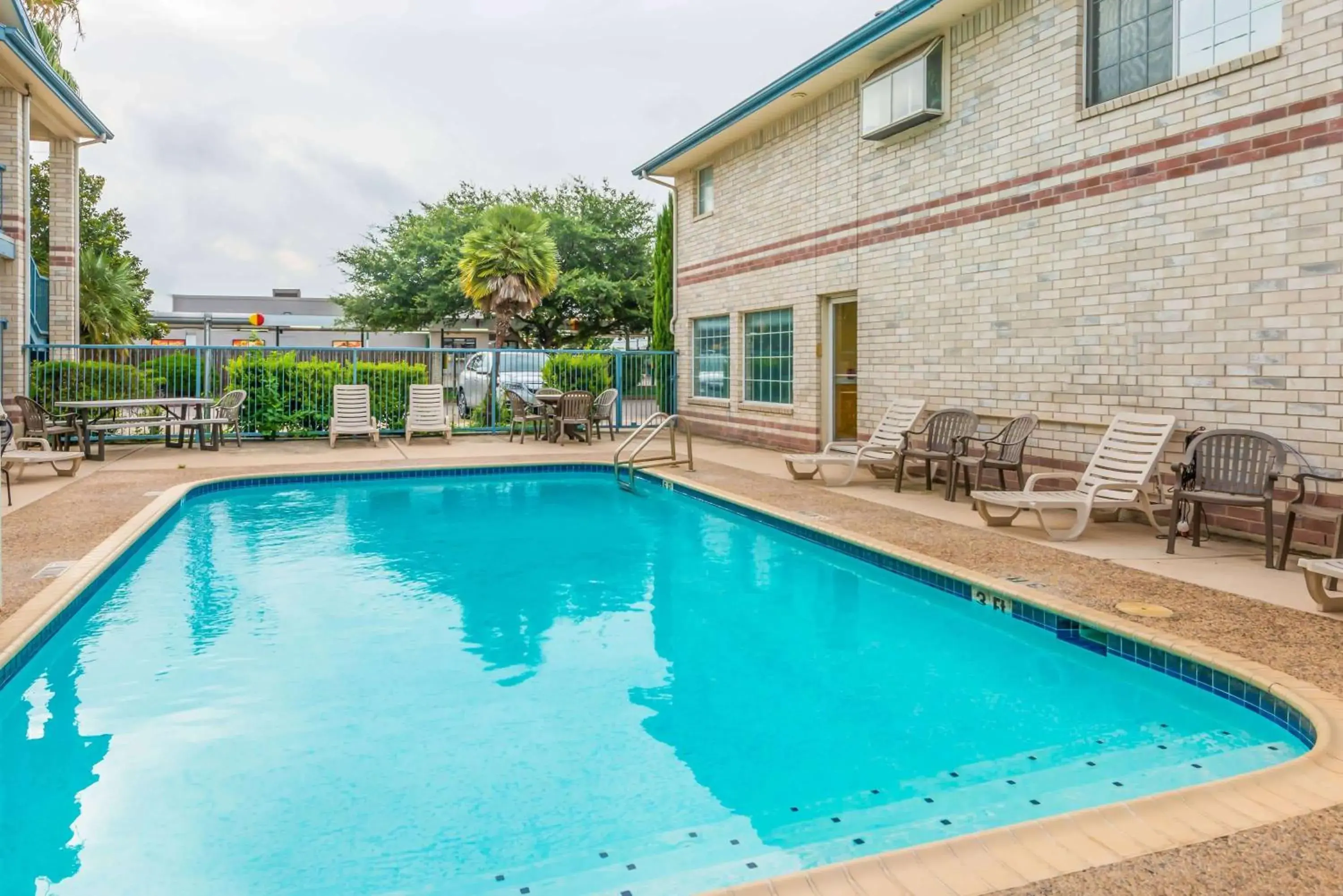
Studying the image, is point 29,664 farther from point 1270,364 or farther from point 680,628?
point 1270,364

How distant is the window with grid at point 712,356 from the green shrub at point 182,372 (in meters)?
7.61

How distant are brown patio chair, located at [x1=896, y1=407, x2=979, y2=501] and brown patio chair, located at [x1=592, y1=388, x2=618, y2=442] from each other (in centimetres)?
605

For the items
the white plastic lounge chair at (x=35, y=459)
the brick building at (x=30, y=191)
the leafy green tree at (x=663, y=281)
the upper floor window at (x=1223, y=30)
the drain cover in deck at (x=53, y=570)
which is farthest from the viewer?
the leafy green tree at (x=663, y=281)

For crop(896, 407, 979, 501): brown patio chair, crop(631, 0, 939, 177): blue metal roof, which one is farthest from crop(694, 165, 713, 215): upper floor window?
crop(896, 407, 979, 501): brown patio chair

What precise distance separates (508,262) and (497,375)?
14.7ft

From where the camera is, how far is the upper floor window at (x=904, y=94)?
9719 millimetres

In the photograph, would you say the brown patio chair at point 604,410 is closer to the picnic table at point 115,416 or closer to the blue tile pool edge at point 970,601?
the blue tile pool edge at point 970,601

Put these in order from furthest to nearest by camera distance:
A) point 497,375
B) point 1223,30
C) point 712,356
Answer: point 497,375, point 712,356, point 1223,30

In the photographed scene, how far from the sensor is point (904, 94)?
10016 mm

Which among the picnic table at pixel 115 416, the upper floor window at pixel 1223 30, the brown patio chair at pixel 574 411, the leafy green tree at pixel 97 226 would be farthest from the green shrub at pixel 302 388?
the upper floor window at pixel 1223 30

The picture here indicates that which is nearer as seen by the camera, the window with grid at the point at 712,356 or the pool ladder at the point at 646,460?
the pool ladder at the point at 646,460

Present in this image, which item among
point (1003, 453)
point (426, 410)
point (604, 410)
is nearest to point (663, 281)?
point (604, 410)

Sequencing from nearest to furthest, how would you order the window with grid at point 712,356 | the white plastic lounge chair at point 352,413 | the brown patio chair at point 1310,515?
the brown patio chair at point 1310,515, the white plastic lounge chair at point 352,413, the window with grid at point 712,356

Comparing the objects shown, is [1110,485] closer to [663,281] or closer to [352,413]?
[352,413]
